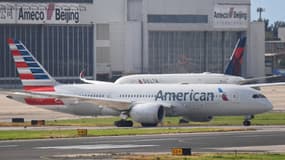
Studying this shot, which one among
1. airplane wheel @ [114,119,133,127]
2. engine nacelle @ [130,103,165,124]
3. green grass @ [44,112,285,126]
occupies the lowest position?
green grass @ [44,112,285,126]

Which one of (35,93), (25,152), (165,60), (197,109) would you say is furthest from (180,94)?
(165,60)

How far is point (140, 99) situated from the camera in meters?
68.1

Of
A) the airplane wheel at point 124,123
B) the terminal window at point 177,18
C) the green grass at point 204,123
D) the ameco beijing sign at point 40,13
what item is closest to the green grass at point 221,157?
the airplane wheel at point 124,123

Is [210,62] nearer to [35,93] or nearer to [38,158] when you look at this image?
[35,93]

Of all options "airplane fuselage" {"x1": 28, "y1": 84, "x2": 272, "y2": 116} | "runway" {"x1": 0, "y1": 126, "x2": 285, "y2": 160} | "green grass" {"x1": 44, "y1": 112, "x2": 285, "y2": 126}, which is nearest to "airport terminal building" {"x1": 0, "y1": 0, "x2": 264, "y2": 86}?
"green grass" {"x1": 44, "y1": 112, "x2": 285, "y2": 126}

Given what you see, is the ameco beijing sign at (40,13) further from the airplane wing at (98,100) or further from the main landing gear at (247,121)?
the main landing gear at (247,121)

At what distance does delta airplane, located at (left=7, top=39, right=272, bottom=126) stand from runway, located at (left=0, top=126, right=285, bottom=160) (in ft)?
36.4

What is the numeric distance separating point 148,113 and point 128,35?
77670 mm

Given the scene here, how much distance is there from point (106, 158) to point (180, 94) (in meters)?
29.6

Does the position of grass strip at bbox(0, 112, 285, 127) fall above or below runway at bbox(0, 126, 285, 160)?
below

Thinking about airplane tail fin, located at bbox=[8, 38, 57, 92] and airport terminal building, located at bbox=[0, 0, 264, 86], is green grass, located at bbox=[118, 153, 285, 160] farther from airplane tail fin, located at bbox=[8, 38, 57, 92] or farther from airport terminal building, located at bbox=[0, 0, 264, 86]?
airport terminal building, located at bbox=[0, 0, 264, 86]

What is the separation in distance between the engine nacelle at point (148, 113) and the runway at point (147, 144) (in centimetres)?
1097

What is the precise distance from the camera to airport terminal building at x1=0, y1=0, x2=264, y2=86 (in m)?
129

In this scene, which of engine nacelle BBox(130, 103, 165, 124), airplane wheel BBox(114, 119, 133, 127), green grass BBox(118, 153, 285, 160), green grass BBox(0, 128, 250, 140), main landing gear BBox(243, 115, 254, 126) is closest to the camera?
green grass BBox(118, 153, 285, 160)
